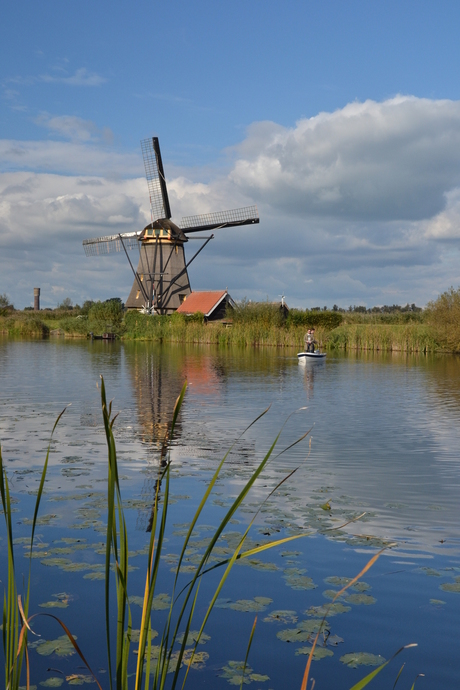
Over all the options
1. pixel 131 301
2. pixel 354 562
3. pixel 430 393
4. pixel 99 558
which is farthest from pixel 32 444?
pixel 131 301

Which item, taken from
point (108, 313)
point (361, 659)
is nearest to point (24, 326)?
point (108, 313)

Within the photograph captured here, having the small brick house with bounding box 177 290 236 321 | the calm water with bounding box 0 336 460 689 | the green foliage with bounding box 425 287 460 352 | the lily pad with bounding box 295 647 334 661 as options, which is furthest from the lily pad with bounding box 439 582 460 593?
the small brick house with bounding box 177 290 236 321

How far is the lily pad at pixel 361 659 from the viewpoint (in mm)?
3188

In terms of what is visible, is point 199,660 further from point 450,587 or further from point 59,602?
point 450,587

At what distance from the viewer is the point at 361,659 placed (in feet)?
10.5

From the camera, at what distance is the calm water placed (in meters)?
3.45

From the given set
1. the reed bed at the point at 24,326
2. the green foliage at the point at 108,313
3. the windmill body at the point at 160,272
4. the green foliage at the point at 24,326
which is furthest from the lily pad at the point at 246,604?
the green foliage at the point at 24,326

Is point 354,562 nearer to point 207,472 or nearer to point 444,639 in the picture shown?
point 444,639

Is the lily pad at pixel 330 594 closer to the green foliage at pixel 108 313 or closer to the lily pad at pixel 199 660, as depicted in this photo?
the lily pad at pixel 199 660

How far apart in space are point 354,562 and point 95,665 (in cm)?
202

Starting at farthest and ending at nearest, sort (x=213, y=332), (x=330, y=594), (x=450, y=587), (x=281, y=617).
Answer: (x=213, y=332), (x=450, y=587), (x=330, y=594), (x=281, y=617)

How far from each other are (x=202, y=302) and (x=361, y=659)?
4441 centimetres

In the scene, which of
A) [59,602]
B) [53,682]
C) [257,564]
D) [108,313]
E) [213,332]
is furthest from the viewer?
[108,313]

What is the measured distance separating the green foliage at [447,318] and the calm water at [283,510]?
71.8 feet
